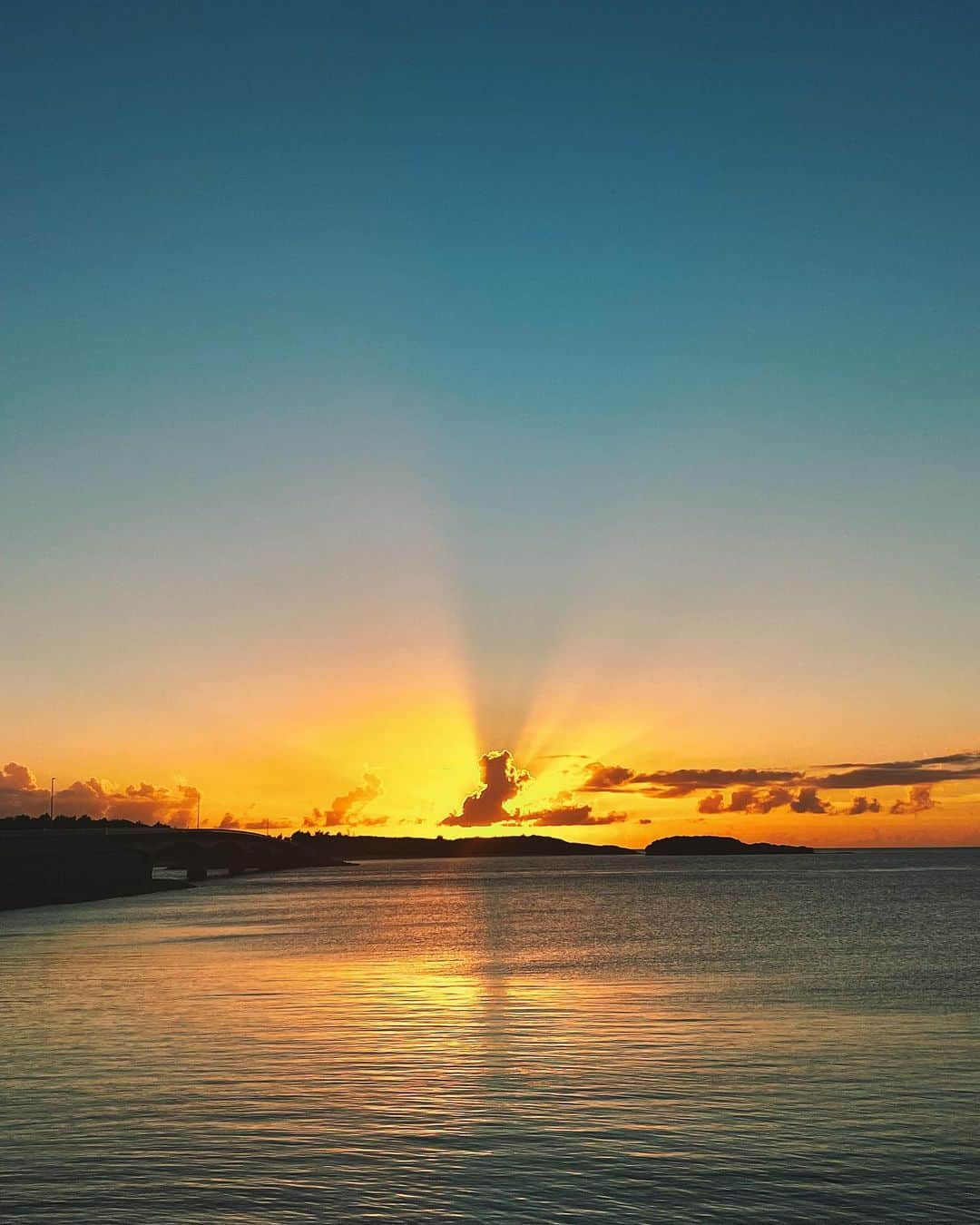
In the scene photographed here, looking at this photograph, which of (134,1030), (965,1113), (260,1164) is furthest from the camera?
(134,1030)

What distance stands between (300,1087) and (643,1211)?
13.5m

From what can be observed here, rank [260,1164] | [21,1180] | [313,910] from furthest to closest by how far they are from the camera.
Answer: [313,910], [260,1164], [21,1180]

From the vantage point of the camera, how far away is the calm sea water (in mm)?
21719

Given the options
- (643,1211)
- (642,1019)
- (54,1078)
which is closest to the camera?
(643,1211)

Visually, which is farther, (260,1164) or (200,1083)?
(200,1083)

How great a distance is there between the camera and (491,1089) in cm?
3169

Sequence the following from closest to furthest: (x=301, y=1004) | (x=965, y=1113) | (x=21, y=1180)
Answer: (x=21, y=1180), (x=965, y=1113), (x=301, y=1004)

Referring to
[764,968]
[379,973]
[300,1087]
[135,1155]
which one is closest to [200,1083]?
[300,1087]

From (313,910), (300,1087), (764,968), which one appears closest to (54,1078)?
(300,1087)

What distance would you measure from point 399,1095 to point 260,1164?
729 cm

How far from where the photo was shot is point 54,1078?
33.1 metres

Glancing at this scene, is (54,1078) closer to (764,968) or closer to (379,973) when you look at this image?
(379,973)

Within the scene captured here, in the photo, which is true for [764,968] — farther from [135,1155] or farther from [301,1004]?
[135,1155]

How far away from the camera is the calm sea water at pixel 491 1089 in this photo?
71.3 ft
